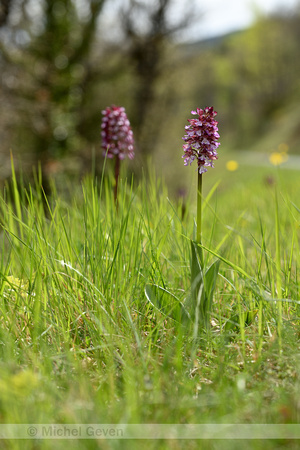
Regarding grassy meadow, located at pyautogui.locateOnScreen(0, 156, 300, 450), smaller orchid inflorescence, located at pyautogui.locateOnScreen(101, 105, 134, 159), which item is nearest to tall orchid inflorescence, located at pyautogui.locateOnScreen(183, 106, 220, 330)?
grassy meadow, located at pyautogui.locateOnScreen(0, 156, 300, 450)

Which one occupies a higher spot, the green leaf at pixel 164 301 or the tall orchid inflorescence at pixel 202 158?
the tall orchid inflorescence at pixel 202 158

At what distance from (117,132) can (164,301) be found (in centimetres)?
115

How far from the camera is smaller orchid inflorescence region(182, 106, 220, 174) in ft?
5.65

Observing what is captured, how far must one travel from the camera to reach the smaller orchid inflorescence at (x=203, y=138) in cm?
172

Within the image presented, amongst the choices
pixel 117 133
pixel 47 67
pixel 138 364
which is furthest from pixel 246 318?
pixel 47 67

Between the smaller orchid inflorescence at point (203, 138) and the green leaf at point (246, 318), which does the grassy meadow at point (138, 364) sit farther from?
the smaller orchid inflorescence at point (203, 138)

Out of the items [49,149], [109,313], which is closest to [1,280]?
[109,313]

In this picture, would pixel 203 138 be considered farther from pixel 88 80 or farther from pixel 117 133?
pixel 88 80

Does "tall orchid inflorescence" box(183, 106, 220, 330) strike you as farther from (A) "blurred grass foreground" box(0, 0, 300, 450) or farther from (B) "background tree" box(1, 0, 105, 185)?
(B) "background tree" box(1, 0, 105, 185)

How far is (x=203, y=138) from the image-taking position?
1.74 m

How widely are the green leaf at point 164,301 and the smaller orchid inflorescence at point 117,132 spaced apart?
0.97 meters

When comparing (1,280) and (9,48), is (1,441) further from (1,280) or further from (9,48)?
(9,48)

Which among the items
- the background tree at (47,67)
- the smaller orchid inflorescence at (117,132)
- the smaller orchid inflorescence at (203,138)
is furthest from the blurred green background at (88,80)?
the smaller orchid inflorescence at (203,138)

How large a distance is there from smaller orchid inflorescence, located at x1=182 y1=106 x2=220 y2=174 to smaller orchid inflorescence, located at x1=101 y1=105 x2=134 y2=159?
0.76m
